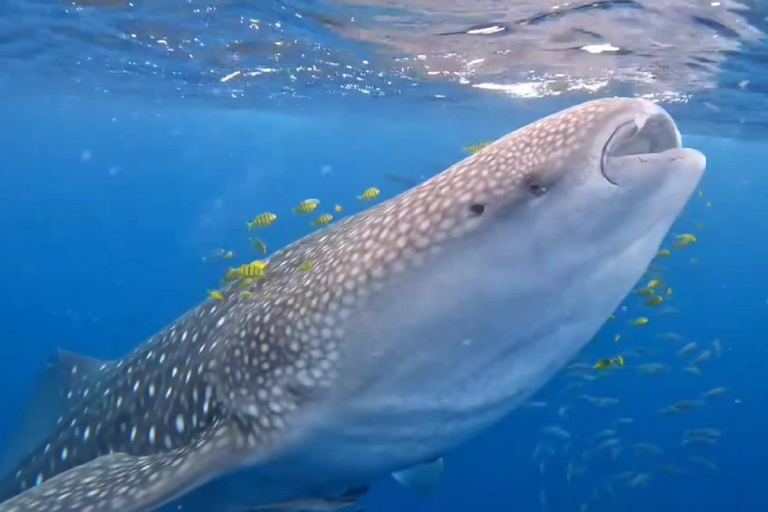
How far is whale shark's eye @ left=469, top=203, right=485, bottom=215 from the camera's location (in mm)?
2686

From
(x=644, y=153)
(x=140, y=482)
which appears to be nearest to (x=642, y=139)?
(x=644, y=153)

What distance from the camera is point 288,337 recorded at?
11.3 ft

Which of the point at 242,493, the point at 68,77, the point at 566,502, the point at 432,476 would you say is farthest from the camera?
the point at 566,502

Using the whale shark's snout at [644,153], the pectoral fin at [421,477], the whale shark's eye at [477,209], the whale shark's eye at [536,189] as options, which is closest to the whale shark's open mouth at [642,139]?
the whale shark's snout at [644,153]

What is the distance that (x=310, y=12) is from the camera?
1123 cm

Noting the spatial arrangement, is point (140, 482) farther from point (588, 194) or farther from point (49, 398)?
point (49, 398)

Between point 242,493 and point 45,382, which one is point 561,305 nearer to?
point 242,493

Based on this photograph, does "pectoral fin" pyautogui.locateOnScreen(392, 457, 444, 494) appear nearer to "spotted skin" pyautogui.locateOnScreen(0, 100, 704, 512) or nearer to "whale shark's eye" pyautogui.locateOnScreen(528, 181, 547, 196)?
"spotted skin" pyautogui.locateOnScreen(0, 100, 704, 512)

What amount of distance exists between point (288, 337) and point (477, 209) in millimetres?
1235

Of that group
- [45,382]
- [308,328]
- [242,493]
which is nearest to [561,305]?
[308,328]

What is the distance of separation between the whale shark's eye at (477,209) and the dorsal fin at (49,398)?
12.9 ft

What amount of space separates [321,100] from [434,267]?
70.2 feet

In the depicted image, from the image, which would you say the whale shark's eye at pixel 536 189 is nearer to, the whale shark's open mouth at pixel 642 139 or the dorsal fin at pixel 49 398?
the whale shark's open mouth at pixel 642 139

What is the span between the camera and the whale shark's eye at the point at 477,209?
2686 mm
